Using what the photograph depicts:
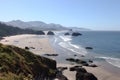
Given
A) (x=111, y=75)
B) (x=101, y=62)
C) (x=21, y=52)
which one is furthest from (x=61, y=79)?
(x=101, y=62)

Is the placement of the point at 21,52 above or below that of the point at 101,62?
above

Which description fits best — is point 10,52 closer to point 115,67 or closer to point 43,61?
point 43,61

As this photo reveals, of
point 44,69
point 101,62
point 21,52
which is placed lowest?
point 101,62

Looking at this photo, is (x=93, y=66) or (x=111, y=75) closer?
(x=111, y=75)

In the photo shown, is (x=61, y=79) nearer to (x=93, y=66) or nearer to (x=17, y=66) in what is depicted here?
(x=17, y=66)

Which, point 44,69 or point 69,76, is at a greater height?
point 44,69

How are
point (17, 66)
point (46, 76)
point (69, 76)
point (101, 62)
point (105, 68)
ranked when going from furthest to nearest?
point (101, 62)
point (105, 68)
point (69, 76)
point (46, 76)
point (17, 66)

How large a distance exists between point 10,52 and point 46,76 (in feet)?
25.3

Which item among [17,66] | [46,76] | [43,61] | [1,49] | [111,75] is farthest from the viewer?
Result: [111,75]

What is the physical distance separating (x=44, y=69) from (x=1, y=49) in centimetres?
843

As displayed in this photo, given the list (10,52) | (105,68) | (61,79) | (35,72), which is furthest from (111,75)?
(10,52)

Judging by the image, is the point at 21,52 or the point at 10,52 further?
the point at 21,52

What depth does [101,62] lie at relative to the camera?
2347 inches

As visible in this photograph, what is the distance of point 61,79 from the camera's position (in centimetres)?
3594
